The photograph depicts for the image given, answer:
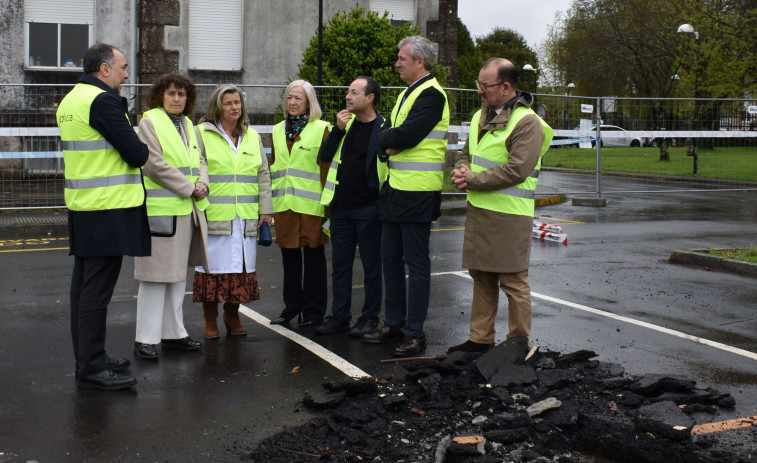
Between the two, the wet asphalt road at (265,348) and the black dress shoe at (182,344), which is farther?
the black dress shoe at (182,344)

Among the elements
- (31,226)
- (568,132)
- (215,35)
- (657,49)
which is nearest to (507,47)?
(657,49)

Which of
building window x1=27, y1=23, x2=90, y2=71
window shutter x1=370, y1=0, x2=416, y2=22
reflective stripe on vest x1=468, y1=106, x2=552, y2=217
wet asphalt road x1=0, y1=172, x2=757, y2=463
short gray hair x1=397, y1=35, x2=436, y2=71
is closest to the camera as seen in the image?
wet asphalt road x1=0, y1=172, x2=757, y2=463

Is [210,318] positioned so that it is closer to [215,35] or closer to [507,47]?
[215,35]

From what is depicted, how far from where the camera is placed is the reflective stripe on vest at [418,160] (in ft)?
21.8

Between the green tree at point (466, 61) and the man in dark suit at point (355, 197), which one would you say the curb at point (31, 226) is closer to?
the man in dark suit at point (355, 197)

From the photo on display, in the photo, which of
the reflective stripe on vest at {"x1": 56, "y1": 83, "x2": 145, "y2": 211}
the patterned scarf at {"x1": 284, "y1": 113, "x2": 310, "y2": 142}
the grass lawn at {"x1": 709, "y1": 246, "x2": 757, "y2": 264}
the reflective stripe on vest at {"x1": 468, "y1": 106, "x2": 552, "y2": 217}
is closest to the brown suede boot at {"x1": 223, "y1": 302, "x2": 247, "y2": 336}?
the patterned scarf at {"x1": 284, "y1": 113, "x2": 310, "y2": 142}

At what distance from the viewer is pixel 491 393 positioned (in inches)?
210

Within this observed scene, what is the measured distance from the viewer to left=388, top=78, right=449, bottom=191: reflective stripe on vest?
6.64 m

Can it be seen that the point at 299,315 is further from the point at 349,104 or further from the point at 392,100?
the point at 392,100

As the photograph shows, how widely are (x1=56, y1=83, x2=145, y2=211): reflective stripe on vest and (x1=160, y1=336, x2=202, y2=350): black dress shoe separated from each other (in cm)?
134

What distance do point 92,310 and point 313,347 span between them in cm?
172

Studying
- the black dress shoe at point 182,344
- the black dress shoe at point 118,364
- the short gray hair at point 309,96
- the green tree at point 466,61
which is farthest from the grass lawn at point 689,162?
the green tree at point 466,61

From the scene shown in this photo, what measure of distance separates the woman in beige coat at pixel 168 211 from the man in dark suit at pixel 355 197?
1.08 metres

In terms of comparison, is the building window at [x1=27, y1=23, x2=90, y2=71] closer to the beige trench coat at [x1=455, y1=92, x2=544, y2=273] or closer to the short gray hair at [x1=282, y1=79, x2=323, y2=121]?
the short gray hair at [x1=282, y1=79, x2=323, y2=121]
